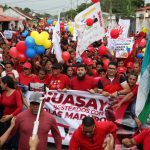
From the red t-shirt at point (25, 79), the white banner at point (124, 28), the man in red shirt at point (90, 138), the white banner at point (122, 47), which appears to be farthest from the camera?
the white banner at point (124, 28)

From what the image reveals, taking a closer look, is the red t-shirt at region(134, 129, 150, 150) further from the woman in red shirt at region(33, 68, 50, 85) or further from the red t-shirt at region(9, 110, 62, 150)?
the woman in red shirt at region(33, 68, 50, 85)

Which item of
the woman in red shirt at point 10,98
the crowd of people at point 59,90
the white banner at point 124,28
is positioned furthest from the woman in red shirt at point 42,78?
the white banner at point 124,28

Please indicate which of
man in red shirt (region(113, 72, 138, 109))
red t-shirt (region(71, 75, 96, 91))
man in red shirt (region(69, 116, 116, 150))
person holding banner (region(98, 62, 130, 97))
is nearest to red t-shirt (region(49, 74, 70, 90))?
red t-shirt (region(71, 75, 96, 91))

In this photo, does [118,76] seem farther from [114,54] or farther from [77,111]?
[114,54]

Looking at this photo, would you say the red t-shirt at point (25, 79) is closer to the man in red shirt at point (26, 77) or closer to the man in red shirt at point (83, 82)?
the man in red shirt at point (26, 77)

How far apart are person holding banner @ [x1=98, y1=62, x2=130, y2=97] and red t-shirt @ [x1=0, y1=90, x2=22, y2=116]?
1727 millimetres

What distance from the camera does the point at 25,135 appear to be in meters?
5.84

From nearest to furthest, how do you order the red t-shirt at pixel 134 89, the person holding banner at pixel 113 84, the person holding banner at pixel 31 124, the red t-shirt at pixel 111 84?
the person holding banner at pixel 31 124 < the red t-shirt at pixel 134 89 < the person holding banner at pixel 113 84 < the red t-shirt at pixel 111 84

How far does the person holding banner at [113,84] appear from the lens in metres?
7.90

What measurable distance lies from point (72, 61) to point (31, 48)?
1.62 metres

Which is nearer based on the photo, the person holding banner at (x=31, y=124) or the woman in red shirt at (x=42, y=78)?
the person holding banner at (x=31, y=124)

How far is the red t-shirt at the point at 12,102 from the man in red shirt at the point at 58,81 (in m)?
1.73

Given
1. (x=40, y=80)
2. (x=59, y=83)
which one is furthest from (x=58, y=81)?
(x=40, y=80)

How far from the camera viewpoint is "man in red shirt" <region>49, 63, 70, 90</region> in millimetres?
8867
